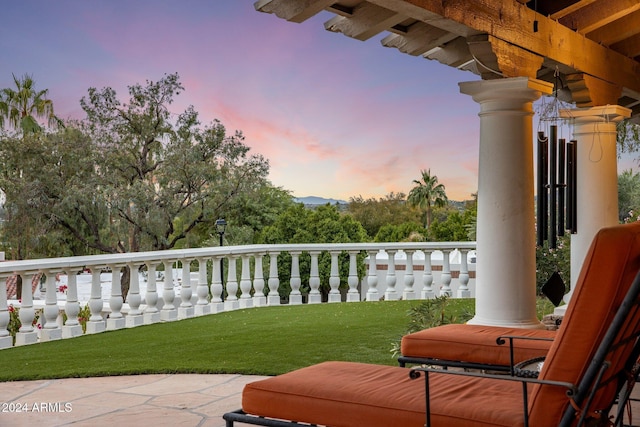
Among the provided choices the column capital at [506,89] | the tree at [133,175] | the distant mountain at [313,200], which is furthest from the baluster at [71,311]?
the distant mountain at [313,200]

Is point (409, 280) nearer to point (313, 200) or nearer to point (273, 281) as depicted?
point (273, 281)

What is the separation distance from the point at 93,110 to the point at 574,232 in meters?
22.5

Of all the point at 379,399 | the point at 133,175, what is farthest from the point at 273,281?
the point at 133,175

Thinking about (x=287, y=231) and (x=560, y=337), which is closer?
(x=560, y=337)

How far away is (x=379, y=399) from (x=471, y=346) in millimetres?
1310

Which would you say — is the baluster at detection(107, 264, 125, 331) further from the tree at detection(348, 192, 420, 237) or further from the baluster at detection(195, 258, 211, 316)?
the tree at detection(348, 192, 420, 237)

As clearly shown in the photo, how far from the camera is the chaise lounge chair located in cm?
221

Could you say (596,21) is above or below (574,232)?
above

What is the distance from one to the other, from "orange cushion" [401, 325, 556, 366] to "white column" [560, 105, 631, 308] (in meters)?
2.60

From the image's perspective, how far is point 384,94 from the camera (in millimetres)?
34562

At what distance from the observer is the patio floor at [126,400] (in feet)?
12.9

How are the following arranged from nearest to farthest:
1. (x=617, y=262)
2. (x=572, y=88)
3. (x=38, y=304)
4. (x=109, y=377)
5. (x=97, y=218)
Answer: (x=617, y=262)
(x=109, y=377)
(x=572, y=88)
(x=38, y=304)
(x=97, y=218)

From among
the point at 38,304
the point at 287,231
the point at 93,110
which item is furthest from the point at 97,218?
the point at 38,304

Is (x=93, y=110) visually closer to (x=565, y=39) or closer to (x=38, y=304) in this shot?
(x=38, y=304)
